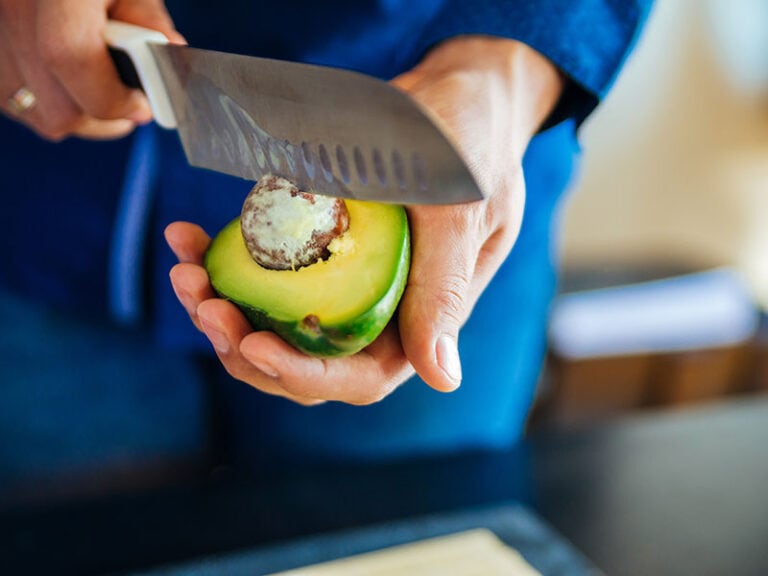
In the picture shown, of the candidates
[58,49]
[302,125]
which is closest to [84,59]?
[58,49]

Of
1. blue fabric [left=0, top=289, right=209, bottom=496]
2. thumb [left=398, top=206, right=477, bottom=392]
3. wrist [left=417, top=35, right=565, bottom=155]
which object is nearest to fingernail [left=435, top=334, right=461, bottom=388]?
thumb [left=398, top=206, right=477, bottom=392]

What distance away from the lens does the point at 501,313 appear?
61cm

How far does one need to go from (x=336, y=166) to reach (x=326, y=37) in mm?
200

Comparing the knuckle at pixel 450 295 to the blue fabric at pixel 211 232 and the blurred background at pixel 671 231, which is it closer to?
the blue fabric at pixel 211 232

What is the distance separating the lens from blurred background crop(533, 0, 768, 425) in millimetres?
1386

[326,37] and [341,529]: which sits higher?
[326,37]

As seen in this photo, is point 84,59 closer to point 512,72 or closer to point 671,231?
point 512,72

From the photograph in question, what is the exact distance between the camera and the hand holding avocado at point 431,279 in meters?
0.31

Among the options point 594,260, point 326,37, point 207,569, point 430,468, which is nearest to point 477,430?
point 430,468

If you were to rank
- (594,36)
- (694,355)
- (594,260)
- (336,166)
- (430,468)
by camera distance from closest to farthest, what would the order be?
(336,166), (594,36), (430,468), (694,355), (594,260)

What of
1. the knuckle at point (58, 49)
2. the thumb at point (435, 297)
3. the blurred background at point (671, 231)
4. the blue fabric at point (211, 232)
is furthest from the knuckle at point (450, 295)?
the blurred background at point (671, 231)

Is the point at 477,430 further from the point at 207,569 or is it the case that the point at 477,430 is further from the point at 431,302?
the point at 431,302

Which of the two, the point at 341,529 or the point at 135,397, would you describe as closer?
the point at 341,529

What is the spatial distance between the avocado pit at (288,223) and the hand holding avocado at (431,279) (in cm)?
3
